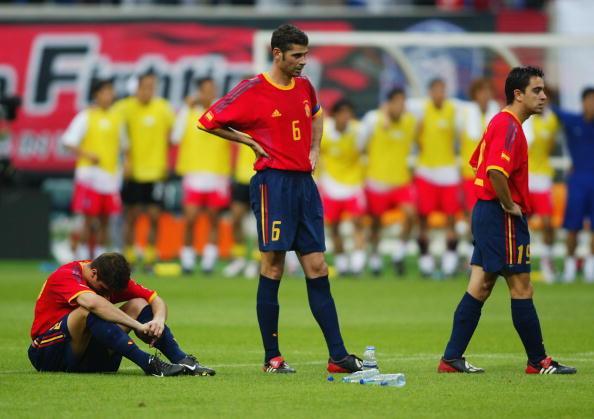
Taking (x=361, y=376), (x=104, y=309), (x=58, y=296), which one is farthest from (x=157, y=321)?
(x=361, y=376)

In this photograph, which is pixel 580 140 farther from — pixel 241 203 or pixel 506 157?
pixel 506 157

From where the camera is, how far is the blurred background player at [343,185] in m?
21.8

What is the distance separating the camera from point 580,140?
66.7 ft

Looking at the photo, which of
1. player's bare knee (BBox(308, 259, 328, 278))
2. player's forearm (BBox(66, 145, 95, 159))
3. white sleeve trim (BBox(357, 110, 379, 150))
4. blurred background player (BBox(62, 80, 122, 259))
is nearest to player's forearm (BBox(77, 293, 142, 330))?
player's bare knee (BBox(308, 259, 328, 278))

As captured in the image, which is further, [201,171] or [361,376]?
[201,171]

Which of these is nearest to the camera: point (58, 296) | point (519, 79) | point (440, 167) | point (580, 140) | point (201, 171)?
point (58, 296)

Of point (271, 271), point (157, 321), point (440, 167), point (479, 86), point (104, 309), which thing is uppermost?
point (479, 86)

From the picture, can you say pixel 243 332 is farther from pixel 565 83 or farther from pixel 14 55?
pixel 14 55

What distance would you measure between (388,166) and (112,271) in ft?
40.6

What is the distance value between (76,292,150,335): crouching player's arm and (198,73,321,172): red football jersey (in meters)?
1.57

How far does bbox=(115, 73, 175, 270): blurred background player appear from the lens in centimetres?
2195

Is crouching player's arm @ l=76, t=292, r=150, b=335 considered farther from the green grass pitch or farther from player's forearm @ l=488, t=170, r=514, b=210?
player's forearm @ l=488, t=170, r=514, b=210

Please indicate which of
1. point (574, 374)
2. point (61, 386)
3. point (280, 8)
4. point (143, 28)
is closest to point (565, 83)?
point (280, 8)

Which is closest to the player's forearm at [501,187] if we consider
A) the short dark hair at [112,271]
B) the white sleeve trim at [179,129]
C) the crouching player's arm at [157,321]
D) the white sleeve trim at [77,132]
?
the crouching player's arm at [157,321]
